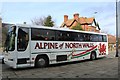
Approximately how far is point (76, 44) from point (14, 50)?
6.29 metres

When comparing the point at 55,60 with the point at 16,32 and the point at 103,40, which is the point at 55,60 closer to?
the point at 16,32

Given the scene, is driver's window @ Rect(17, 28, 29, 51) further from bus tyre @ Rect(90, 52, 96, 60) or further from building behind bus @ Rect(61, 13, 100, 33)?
building behind bus @ Rect(61, 13, 100, 33)

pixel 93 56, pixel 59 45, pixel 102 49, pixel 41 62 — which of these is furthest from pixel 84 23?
pixel 41 62

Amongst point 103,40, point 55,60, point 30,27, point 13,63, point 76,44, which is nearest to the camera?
point 13,63

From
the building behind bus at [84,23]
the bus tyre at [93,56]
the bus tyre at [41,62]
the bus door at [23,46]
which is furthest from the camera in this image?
the building behind bus at [84,23]

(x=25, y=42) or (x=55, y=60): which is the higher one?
(x=25, y=42)

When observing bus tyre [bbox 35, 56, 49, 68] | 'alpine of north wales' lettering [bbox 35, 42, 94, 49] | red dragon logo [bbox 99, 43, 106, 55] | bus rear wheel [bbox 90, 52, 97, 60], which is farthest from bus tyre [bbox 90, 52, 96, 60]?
bus tyre [bbox 35, 56, 49, 68]

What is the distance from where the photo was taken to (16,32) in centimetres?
1320

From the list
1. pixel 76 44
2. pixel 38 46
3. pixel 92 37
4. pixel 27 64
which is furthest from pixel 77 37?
pixel 27 64

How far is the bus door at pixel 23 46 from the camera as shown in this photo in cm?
1307

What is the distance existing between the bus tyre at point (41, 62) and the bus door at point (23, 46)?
3.34 feet

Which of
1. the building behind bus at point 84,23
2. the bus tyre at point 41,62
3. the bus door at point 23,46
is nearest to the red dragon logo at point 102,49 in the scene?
the bus tyre at point 41,62

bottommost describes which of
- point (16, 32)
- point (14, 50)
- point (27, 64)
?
point (27, 64)

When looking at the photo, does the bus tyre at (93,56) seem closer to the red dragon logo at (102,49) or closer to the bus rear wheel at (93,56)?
the bus rear wheel at (93,56)
